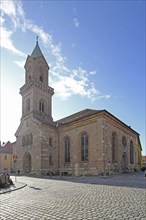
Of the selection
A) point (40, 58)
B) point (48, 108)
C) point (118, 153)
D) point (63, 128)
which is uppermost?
point (40, 58)

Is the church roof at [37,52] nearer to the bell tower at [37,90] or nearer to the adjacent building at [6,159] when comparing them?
the bell tower at [37,90]

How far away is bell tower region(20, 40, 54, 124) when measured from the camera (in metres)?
43.4

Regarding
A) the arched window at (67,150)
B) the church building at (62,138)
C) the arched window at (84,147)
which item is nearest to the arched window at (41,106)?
the church building at (62,138)

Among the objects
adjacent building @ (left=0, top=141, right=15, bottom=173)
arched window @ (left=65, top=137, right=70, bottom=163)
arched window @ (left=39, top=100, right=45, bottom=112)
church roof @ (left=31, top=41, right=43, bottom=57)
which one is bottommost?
adjacent building @ (left=0, top=141, right=15, bottom=173)

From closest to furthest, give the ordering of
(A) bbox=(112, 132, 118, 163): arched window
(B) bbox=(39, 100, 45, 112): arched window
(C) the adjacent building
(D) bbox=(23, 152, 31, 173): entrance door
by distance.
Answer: (A) bbox=(112, 132, 118, 163): arched window < (D) bbox=(23, 152, 31, 173): entrance door < (B) bbox=(39, 100, 45, 112): arched window < (C) the adjacent building

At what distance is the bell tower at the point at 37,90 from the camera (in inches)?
1709

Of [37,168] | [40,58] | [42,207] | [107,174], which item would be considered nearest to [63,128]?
[37,168]

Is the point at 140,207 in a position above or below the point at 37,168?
above

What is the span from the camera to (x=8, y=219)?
725cm

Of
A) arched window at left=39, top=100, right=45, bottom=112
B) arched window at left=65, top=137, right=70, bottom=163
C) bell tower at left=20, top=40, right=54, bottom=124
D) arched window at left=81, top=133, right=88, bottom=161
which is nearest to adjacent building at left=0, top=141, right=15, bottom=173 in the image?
bell tower at left=20, top=40, right=54, bottom=124

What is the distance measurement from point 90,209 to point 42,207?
6.18 ft

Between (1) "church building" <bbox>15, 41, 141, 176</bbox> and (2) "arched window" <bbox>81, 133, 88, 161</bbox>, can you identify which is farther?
(2) "arched window" <bbox>81, 133, 88, 161</bbox>

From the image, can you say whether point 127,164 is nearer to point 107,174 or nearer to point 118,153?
point 118,153

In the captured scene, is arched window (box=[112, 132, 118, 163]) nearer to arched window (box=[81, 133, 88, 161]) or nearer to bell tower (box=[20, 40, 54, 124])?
arched window (box=[81, 133, 88, 161])
